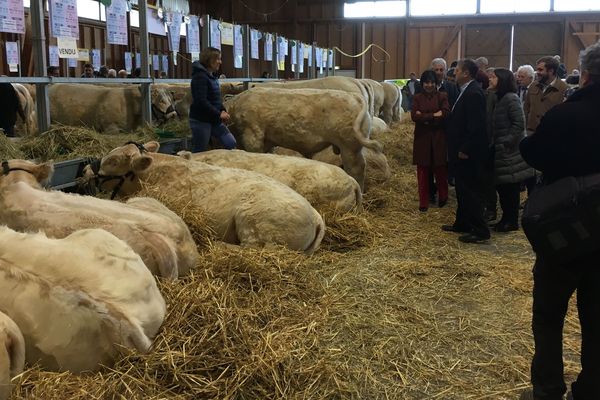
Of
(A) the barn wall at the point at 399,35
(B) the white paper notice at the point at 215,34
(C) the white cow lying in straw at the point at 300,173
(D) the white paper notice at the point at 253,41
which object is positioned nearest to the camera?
(C) the white cow lying in straw at the point at 300,173

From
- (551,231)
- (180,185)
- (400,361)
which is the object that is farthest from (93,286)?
(180,185)

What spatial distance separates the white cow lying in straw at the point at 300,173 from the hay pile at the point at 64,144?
0.96 meters

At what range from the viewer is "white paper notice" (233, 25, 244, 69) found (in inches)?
424

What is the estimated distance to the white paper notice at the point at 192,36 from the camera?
8930mm

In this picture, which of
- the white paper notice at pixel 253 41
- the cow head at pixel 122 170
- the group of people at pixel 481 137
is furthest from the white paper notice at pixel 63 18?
the white paper notice at pixel 253 41

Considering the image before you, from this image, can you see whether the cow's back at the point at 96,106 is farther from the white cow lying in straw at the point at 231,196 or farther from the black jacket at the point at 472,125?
the black jacket at the point at 472,125

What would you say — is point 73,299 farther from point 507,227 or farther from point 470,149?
point 507,227

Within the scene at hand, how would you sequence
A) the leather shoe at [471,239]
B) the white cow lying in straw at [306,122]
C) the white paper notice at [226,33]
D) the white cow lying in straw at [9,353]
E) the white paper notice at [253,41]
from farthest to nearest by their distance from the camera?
the white paper notice at [253,41], the white paper notice at [226,33], the white cow lying in straw at [306,122], the leather shoe at [471,239], the white cow lying in straw at [9,353]

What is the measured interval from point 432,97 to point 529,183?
1.65 m

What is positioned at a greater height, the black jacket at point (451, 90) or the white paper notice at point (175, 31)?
the white paper notice at point (175, 31)

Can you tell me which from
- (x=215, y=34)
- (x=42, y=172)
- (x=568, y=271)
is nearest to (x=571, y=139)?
(x=568, y=271)

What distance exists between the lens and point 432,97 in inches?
→ 310

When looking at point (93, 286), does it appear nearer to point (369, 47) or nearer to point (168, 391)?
point (168, 391)

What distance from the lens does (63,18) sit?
5812 mm
